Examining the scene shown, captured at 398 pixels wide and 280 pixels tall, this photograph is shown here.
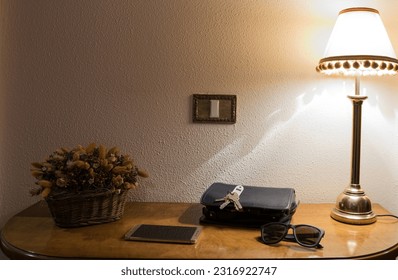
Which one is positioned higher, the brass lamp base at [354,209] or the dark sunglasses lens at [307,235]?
the brass lamp base at [354,209]

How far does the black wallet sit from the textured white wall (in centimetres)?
24

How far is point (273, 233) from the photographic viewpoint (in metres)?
0.91

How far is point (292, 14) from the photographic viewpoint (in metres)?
1.23

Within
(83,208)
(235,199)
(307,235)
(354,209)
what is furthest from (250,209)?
(83,208)

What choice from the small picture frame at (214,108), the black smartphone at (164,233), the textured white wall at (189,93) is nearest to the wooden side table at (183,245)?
the black smartphone at (164,233)

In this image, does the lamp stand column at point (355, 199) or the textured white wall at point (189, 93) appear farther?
the textured white wall at point (189, 93)

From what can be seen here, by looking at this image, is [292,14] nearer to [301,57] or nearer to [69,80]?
[301,57]

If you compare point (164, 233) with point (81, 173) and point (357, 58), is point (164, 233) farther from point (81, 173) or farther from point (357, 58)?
point (357, 58)

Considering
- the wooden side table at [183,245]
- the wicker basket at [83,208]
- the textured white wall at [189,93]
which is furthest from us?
the textured white wall at [189,93]

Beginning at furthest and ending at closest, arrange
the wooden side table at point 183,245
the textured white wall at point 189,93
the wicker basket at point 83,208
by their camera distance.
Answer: the textured white wall at point 189,93, the wicker basket at point 83,208, the wooden side table at point 183,245

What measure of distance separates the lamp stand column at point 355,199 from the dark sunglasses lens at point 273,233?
0.26 metres

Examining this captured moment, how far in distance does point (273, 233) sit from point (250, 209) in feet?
0.31

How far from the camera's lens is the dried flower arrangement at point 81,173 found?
954 millimetres

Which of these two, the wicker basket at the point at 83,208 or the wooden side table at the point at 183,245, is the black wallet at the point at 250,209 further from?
the wicker basket at the point at 83,208
